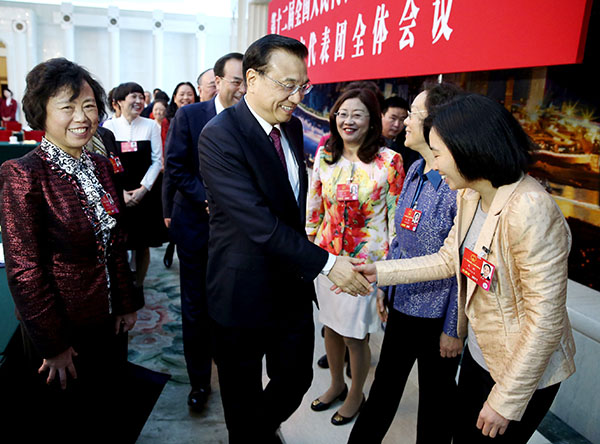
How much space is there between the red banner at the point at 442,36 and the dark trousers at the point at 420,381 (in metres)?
1.14

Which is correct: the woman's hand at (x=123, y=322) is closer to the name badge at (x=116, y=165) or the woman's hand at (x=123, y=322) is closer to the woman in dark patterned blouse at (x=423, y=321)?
the woman in dark patterned blouse at (x=423, y=321)

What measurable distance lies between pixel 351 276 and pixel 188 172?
1192 mm

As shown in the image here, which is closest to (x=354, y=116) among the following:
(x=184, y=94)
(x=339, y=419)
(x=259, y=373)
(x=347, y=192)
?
(x=347, y=192)

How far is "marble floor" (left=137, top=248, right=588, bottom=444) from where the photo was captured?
2170 millimetres

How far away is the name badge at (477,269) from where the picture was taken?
1217mm

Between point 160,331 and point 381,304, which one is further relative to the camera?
point 160,331

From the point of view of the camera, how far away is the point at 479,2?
82.4 inches

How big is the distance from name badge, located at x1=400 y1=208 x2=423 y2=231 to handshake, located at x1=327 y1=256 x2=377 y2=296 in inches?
8.4

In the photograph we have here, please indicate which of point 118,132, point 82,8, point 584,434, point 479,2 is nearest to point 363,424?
point 584,434

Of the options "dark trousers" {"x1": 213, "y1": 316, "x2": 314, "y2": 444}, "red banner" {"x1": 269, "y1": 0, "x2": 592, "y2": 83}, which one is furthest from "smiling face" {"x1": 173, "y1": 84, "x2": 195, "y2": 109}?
"dark trousers" {"x1": 213, "y1": 316, "x2": 314, "y2": 444}

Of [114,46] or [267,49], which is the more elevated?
[114,46]

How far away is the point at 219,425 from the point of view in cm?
228

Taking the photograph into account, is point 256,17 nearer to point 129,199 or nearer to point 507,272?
point 129,199

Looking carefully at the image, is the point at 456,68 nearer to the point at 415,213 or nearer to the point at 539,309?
the point at 415,213
